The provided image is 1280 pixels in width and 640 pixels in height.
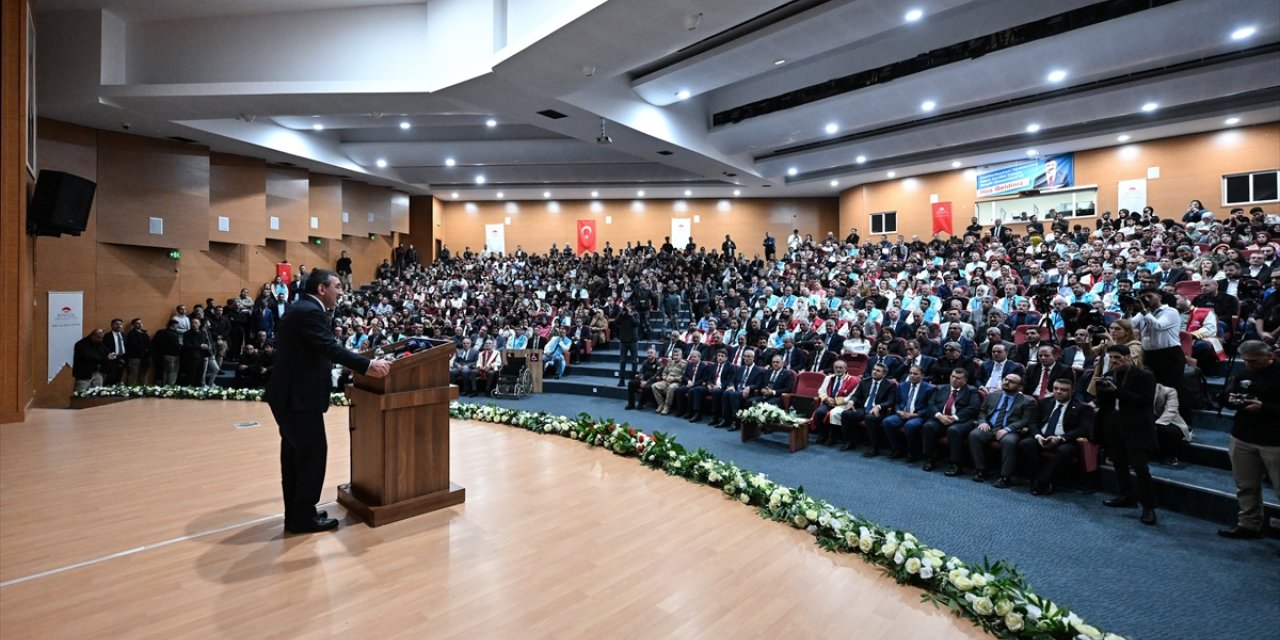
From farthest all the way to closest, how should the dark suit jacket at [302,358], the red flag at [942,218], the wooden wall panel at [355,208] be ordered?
the wooden wall panel at [355,208], the red flag at [942,218], the dark suit jacket at [302,358]

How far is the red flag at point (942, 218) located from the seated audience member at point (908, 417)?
12319mm

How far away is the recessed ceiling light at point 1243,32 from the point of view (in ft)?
25.7

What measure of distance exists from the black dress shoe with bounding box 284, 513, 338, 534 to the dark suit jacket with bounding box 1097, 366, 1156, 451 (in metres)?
4.84

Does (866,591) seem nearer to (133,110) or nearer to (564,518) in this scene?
(564,518)

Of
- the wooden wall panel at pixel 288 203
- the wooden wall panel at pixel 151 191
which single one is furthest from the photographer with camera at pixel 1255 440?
the wooden wall panel at pixel 288 203

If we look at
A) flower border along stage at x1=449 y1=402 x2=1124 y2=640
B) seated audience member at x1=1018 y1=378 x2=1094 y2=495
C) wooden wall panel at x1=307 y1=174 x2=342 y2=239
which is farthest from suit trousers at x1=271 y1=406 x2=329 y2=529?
wooden wall panel at x1=307 y1=174 x2=342 y2=239

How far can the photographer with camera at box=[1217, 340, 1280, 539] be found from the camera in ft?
10.9

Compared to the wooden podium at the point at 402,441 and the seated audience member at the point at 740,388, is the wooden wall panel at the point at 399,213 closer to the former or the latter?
the seated audience member at the point at 740,388

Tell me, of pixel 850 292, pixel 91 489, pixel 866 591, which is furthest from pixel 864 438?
pixel 91 489

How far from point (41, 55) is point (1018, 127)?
16.6 meters

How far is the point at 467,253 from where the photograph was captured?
64.2 ft

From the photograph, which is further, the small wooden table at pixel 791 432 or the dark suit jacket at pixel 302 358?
the small wooden table at pixel 791 432

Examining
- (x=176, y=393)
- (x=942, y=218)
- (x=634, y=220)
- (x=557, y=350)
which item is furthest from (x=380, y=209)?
(x=942, y=218)

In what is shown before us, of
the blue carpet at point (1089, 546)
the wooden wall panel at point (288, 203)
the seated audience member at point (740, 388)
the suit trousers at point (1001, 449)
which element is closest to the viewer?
the blue carpet at point (1089, 546)
